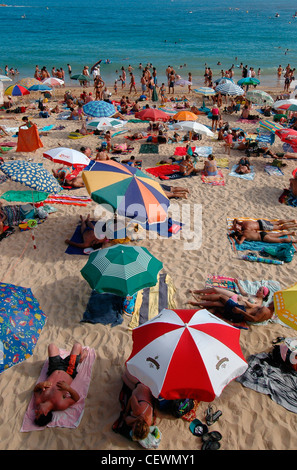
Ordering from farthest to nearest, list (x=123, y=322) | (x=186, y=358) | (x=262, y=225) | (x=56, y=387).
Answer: (x=262, y=225) < (x=123, y=322) < (x=56, y=387) < (x=186, y=358)

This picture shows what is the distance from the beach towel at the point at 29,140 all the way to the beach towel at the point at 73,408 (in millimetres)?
9441

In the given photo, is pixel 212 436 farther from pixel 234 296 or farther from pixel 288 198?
pixel 288 198

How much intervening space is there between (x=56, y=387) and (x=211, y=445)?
216 centimetres

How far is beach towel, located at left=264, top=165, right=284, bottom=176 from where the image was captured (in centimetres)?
1118

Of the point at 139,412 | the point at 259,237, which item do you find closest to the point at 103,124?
the point at 259,237

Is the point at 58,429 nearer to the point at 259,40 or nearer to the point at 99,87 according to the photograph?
the point at 99,87

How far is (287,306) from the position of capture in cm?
427

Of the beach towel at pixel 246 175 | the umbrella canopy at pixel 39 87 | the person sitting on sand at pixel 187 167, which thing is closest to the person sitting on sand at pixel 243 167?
the beach towel at pixel 246 175

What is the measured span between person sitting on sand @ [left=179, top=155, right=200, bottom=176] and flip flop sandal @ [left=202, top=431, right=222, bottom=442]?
834 cm

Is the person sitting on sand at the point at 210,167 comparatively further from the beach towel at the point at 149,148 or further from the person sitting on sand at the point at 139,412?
the person sitting on sand at the point at 139,412

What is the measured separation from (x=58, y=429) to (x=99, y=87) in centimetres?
1962

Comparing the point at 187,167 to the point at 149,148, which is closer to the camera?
the point at 187,167

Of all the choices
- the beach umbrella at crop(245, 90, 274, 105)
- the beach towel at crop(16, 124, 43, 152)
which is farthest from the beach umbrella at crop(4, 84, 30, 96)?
the beach umbrella at crop(245, 90, 274, 105)
